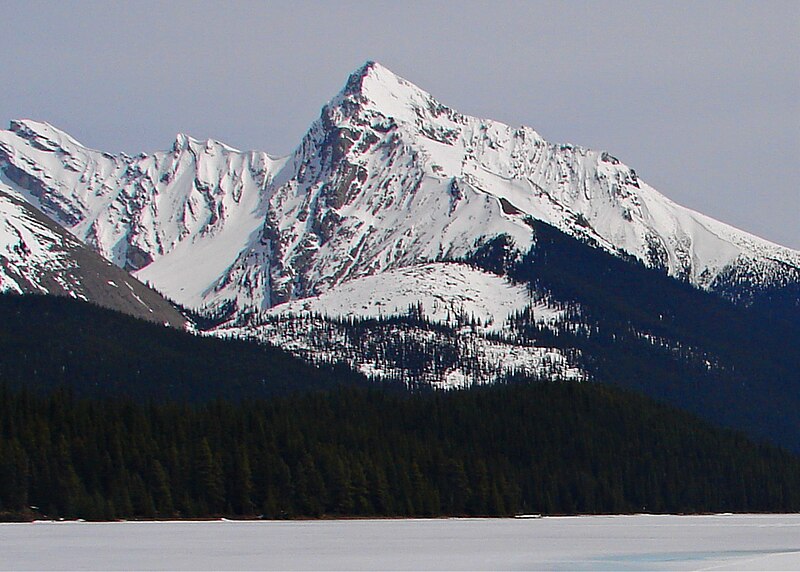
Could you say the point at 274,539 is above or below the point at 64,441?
below

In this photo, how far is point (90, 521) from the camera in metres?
160

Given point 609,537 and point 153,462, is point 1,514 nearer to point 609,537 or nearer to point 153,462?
point 153,462

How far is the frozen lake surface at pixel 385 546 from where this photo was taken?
313 feet

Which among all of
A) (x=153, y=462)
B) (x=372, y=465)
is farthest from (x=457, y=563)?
(x=372, y=465)

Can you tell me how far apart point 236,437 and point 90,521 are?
134 feet

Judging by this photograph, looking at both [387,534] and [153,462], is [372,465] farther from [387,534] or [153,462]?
[387,534]

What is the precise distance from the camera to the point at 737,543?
419ft

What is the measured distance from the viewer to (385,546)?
118 meters

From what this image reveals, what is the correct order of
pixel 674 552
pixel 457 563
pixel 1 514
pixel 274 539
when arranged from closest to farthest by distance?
1. pixel 457 563
2. pixel 674 552
3. pixel 274 539
4. pixel 1 514

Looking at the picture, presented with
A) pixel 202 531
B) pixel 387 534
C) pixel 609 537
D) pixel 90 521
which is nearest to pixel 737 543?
pixel 609 537

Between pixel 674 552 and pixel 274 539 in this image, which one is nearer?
pixel 674 552

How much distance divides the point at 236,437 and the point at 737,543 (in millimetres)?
85921

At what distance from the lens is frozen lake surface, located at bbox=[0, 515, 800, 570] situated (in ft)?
313

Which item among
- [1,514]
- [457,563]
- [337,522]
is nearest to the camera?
[457,563]
